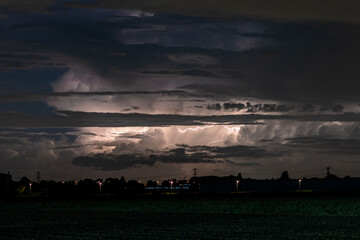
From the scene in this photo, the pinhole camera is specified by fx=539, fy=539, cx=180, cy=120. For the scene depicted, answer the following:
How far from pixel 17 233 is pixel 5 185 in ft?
392

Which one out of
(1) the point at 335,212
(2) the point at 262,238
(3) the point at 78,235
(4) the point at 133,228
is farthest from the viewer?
(1) the point at 335,212

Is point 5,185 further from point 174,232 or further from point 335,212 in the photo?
point 174,232

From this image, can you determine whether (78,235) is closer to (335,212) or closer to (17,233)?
Result: (17,233)

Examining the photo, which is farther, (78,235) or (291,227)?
(291,227)

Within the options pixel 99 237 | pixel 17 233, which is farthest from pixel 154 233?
pixel 17 233

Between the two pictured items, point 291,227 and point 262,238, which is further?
point 291,227

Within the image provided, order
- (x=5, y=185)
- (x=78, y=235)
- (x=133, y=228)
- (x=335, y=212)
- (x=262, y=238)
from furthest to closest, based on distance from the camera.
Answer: (x=5, y=185) → (x=335, y=212) → (x=133, y=228) → (x=78, y=235) → (x=262, y=238)

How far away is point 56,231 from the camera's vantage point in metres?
33.1

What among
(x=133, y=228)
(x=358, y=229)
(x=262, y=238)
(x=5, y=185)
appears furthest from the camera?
(x=5, y=185)

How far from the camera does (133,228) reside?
34.1 meters

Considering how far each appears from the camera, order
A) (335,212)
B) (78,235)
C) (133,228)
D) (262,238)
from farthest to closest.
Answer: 1. (335,212)
2. (133,228)
3. (78,235)
4. (262,238)

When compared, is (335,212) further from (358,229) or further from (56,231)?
(56,231)

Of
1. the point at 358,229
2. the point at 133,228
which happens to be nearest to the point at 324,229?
the point at 358,229

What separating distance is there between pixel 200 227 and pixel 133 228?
4.25 metres
